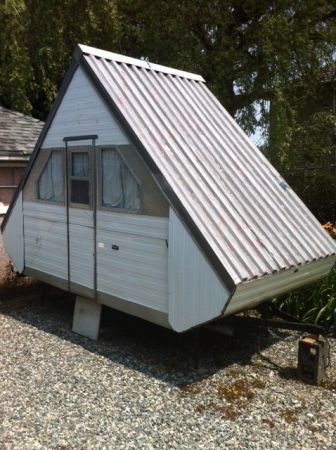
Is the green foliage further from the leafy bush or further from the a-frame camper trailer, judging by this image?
the a-frame camper trailer

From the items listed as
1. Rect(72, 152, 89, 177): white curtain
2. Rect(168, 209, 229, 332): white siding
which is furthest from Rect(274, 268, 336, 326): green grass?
Rect(72, 152, 89, 177): white curtain

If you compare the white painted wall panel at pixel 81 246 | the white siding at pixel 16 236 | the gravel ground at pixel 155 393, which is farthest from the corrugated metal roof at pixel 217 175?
the white siding at pixel 16 236

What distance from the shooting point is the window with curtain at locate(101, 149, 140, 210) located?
5.72 meters

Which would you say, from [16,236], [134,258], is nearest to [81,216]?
[134,258]

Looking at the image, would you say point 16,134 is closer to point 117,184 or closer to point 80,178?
point 80,178

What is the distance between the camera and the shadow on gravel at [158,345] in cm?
557

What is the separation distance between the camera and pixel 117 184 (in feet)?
19.5

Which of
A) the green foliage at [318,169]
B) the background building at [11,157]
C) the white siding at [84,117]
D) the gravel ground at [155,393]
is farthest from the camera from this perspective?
the green foliage at [318,169]

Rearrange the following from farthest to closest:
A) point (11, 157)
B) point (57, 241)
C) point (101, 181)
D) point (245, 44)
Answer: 1. point (245, 44)
2. point (11, 157)
3. point (57, 241)
4. point (101, 181)

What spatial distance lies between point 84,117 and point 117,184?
41.9 inches

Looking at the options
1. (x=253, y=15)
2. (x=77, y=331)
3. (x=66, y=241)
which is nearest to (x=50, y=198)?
(x=66, y=241)

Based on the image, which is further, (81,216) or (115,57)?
(81,216)

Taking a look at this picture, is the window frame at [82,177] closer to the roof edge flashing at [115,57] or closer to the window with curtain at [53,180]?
the window with curtain at [53,180]

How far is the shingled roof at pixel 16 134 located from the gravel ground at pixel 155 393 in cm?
422
